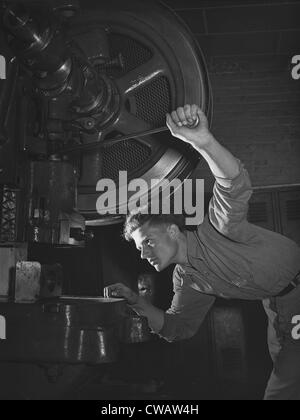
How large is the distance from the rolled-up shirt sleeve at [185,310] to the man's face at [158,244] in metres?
0.19

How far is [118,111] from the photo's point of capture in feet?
3.89

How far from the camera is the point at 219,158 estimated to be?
3.45 ft

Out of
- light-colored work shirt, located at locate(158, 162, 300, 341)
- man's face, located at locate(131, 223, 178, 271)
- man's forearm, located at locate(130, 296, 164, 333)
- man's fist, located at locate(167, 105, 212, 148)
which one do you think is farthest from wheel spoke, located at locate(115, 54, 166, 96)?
man's forearm, located at locate(130, 296, 164, 333)

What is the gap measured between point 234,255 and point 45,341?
2.73 feet

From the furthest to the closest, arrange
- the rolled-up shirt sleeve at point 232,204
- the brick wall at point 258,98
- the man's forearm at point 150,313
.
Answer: the brick wall at point 258,98 → the man's forearm at point 150,313 → the rolled-up shirt sleeve at point 232,204

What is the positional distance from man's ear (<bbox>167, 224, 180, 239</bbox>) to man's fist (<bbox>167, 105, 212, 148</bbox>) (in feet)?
2.19

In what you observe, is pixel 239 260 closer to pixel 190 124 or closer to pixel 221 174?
pixel 221 174

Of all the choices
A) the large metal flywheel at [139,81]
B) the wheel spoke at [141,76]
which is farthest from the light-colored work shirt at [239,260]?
the wheel spoke at [141,76]

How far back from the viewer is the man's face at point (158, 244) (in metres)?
1.59

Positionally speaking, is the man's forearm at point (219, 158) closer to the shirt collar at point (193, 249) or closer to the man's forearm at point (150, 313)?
the shirt collar at point (193, 249)

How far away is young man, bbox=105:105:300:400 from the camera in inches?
57.1
